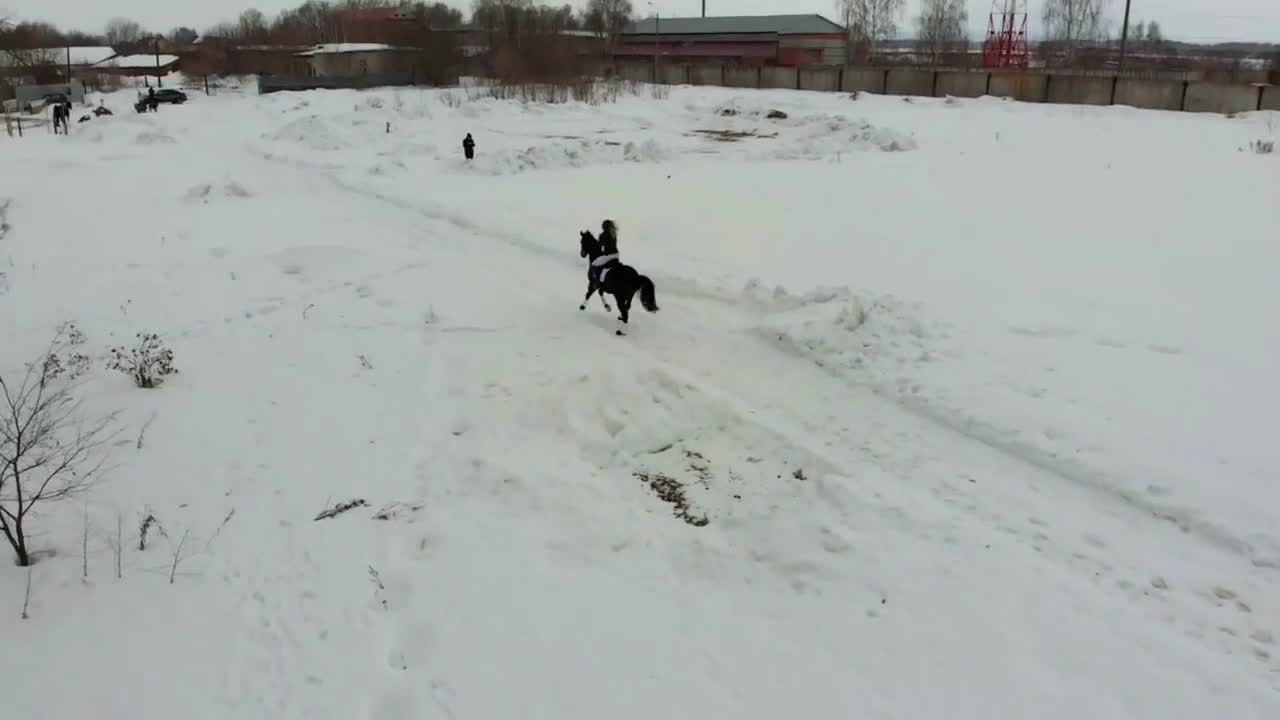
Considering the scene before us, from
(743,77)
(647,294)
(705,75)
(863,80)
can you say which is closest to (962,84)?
(863,80)

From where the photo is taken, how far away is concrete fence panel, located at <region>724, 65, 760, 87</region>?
49.3 meters

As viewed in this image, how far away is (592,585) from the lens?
4.80 m

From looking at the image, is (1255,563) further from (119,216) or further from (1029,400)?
(119,216)

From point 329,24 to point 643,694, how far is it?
121 metres

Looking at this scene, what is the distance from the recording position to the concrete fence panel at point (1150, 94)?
32.7 meters

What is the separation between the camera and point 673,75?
5400cm

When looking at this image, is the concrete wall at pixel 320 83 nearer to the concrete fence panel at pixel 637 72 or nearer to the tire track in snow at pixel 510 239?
the concrete fence panel at pixel 637 72

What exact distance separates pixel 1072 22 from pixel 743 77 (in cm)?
5067

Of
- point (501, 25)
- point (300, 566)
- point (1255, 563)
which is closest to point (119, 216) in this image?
point (300, 566)

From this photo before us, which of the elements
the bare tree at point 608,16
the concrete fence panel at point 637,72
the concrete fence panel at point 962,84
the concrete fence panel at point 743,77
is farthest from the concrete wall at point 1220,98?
the bare tree at point 608,16

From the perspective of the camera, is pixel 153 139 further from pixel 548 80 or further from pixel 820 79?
pixel 820 79

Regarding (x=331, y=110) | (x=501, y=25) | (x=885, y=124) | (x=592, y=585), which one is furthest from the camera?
(x=501, y=25)

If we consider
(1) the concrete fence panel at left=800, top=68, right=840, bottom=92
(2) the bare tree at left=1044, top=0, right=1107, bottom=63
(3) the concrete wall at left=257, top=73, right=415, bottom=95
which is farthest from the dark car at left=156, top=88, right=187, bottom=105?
(2) the bare tree at left=1044, top=0, right=1107, bottom=63

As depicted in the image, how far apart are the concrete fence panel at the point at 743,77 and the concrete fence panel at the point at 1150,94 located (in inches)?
819
